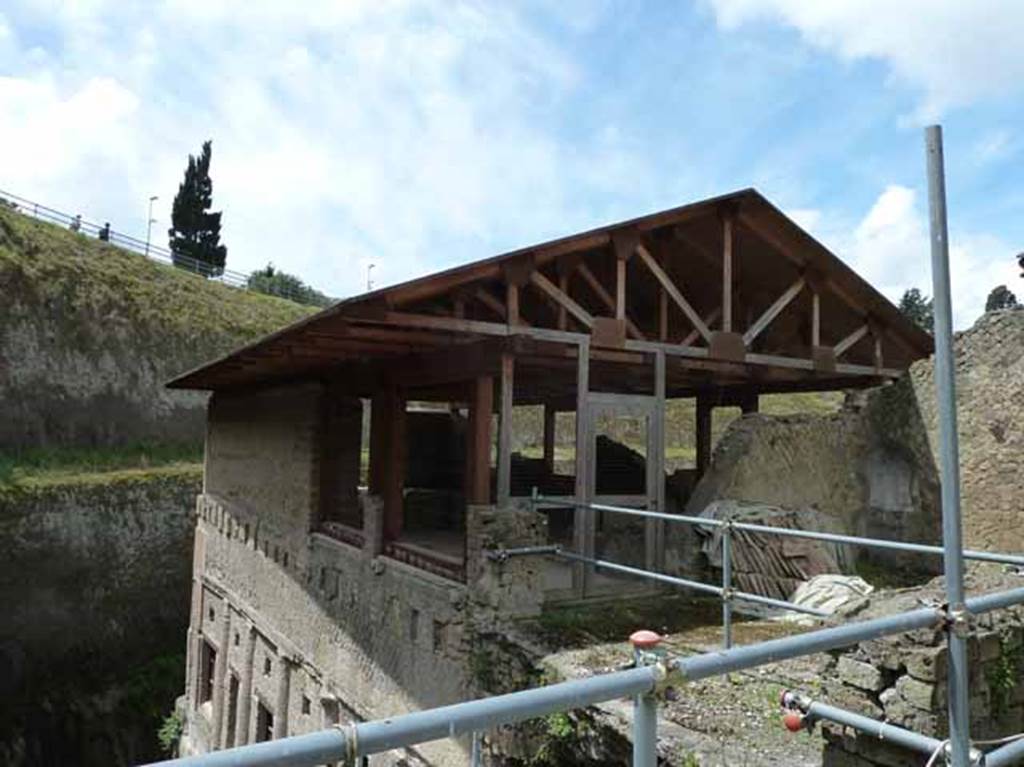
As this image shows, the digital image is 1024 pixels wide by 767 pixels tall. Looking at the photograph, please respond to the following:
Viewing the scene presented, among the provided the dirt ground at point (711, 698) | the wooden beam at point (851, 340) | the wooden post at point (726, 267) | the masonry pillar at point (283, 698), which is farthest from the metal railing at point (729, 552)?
the masonry pillar at point (283, 698)

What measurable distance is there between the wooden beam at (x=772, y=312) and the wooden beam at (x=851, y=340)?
1.13 m

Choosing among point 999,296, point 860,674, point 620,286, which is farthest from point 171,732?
point 999,296

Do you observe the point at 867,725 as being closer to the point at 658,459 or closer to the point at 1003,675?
the point at 1003,675

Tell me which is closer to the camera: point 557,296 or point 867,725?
point 867,725

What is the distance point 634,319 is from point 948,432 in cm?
857

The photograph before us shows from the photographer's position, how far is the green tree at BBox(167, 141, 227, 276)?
52.6m

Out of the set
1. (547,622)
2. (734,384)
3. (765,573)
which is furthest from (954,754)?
(734,384)

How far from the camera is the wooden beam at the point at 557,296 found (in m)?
8.14

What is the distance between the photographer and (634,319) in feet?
35.8

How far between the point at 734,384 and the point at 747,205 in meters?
3.90

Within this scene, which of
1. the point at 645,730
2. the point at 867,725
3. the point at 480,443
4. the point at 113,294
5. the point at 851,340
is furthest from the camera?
the point at 113,294

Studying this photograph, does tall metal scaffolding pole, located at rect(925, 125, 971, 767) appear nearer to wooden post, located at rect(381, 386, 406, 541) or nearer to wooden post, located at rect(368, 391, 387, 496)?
wooden post, located at rect(381, 386, 406, 541)

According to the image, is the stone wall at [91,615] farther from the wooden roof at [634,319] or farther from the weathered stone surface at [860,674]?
the weathered stone surface at [860,674]

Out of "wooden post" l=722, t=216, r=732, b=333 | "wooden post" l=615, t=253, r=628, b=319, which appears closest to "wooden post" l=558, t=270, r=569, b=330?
"wooden post" l=615, t=253, r=628, b=319
